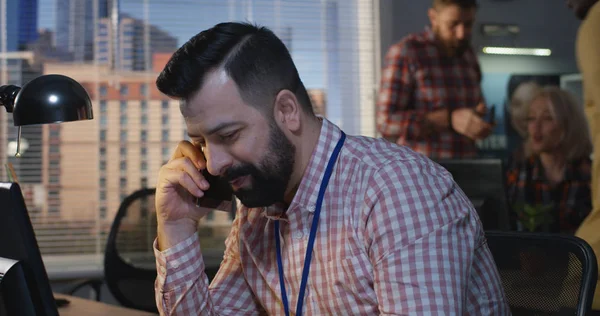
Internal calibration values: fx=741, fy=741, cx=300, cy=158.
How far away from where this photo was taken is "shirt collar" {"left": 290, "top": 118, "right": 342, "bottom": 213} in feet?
4.28

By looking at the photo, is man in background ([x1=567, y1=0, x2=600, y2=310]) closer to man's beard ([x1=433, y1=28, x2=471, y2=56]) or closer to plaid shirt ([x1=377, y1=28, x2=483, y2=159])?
plaid shirt ([x1=377, y1=28, x2=483, y2=159])

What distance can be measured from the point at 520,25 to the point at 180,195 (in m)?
3.88

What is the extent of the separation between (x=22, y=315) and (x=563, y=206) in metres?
3.02

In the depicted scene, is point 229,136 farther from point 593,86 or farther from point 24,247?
point 593,86

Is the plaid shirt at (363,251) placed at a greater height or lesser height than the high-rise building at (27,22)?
lesser

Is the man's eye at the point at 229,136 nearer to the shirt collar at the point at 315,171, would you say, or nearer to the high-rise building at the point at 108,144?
the shirt collar at the point at 315,171

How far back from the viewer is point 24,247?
3.44ft

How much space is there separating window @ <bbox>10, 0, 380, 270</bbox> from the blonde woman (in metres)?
1.15

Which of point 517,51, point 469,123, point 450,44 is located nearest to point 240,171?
point 469,123

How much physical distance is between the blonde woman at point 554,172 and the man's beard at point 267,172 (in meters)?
2.10

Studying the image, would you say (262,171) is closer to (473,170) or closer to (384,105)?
(473,170)

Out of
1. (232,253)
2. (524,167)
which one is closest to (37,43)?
(524,167)

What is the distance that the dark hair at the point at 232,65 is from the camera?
1.27m

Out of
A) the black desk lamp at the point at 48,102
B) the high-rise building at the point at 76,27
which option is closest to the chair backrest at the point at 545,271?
the black desk lamp at the point at 48,102
